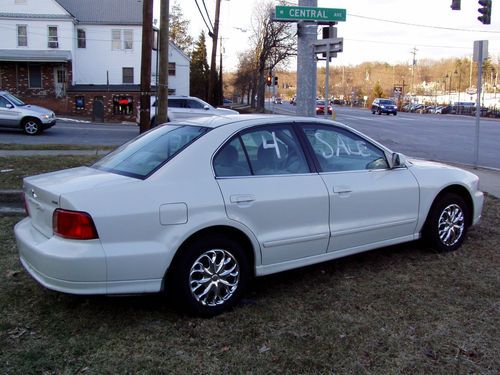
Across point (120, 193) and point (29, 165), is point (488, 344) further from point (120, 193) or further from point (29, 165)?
point (29, 165)

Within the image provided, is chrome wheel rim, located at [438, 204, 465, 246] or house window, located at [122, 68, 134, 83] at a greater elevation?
house window, located at [122, 68, 134, 83]

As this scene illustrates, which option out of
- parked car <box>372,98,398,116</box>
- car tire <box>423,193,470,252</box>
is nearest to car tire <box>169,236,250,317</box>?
car tire <box>423,193,470,252</box>

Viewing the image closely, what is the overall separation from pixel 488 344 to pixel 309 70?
7565 mm

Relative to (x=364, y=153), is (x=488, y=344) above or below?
below

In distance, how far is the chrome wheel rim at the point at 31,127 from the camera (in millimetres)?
20188

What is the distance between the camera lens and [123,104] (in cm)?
3684

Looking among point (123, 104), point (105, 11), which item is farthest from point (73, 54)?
point (123, 104)

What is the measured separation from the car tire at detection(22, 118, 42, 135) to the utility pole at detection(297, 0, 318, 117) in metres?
13.2

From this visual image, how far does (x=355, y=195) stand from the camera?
4844 millimetres

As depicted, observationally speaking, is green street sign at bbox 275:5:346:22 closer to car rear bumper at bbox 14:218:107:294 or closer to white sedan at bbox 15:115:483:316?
white sedan at bbox 15:115:483:316

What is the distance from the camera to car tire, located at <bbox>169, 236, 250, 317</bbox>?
154 inches

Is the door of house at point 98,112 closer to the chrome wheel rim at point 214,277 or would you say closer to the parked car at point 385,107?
the chrome wheel rim at point 214,277

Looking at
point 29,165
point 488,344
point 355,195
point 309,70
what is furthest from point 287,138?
point 29,165

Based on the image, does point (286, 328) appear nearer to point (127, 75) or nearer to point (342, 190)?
point (342, 190)
